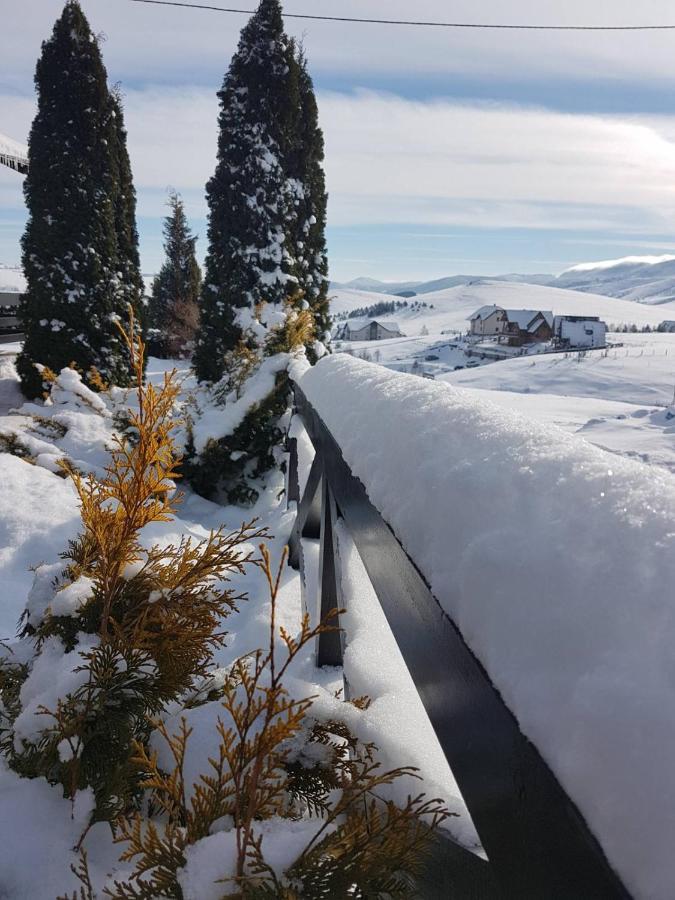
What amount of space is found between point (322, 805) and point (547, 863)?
54cm

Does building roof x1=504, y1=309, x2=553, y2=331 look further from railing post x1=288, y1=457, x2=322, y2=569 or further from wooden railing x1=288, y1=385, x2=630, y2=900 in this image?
wooden railing x1=288, y1=385, x2=630, y2=900

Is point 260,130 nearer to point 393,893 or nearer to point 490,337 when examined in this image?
point 393,893

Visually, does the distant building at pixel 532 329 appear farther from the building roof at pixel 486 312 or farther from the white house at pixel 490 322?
the building roof at pixel 486 312

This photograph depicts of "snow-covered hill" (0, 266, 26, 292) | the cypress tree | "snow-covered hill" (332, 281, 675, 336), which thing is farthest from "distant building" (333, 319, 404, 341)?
the cypress tree

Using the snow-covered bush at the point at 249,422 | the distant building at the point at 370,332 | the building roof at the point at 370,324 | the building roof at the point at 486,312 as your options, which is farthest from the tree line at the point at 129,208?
the building roof at the point at 370,324

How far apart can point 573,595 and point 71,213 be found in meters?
13.6

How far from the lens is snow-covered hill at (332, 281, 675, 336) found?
13562 cm

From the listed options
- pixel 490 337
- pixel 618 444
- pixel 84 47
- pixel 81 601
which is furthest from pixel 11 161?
pixel 490 337

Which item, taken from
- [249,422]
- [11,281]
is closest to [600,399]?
[249,422]

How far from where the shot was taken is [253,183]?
13.3m

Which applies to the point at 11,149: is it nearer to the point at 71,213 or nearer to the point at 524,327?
the point at 71,213

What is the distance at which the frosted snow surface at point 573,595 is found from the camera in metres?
0.42

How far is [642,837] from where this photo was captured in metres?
0.40

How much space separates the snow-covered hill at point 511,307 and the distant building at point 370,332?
2434 centimetres
